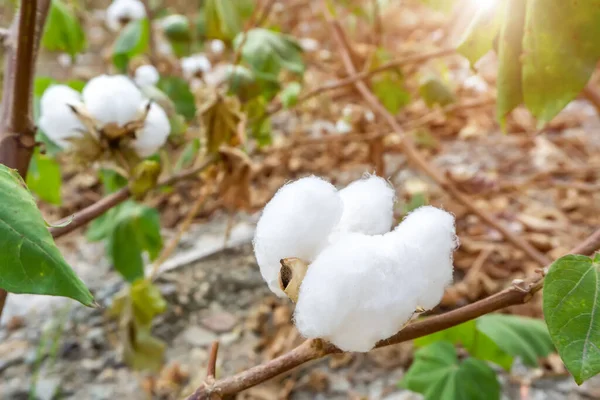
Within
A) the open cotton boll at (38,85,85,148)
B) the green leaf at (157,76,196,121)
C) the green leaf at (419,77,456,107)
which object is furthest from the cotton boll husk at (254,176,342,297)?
the green leaf at (419,77,456,107)

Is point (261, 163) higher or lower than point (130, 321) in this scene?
lower

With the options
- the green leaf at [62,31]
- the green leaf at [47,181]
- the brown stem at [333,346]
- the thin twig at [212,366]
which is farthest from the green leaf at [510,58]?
the green leaf at [62,31]

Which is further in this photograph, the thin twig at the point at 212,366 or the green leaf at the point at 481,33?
the green leaf at the point at 481,33

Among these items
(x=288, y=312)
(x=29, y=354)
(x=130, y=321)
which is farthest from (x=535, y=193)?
(x=29, y=354)

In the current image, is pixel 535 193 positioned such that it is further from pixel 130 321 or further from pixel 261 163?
pixel 130 321

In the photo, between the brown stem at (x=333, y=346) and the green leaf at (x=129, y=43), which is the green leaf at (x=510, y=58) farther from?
the green leaf at (x=129, y=43)

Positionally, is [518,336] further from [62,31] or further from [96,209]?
[62,31]

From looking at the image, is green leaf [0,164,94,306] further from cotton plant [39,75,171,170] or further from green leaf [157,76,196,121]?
green leaf [157,76,196,121]
